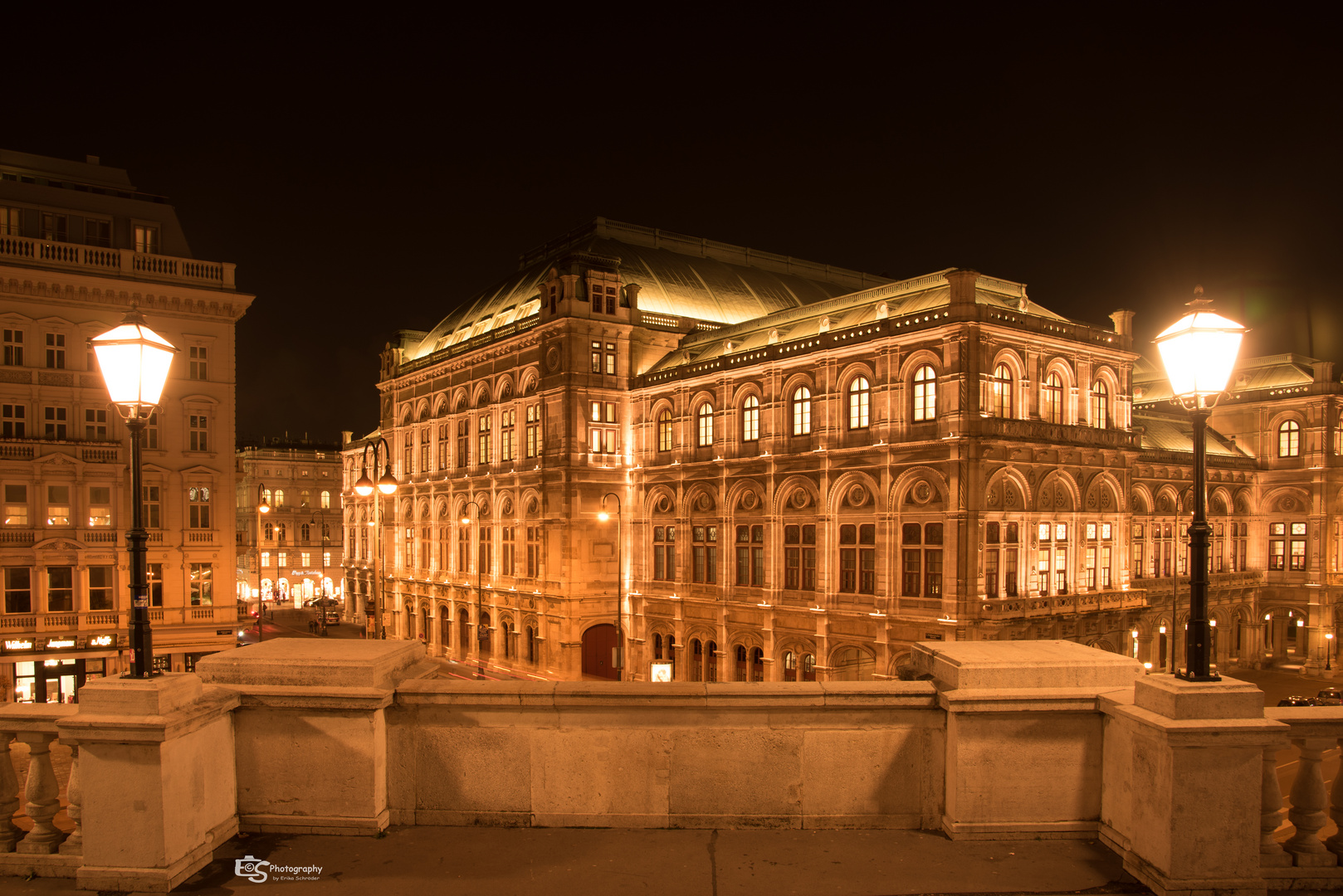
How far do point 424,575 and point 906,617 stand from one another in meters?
39.8

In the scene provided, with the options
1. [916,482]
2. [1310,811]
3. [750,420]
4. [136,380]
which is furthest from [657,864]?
[750,420]

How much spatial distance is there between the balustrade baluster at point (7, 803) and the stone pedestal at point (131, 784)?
2.78 feet

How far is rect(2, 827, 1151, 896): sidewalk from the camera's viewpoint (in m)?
6.46

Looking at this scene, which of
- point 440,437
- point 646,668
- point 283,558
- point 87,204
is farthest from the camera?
point 283,558

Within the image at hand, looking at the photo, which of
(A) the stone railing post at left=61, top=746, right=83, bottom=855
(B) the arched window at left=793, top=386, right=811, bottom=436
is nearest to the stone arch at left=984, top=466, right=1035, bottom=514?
(B) the arched window at left=793, top=386, right=811, bottom=436

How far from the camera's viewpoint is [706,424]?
45.7 m

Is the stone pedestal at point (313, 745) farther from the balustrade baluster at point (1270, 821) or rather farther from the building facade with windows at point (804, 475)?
the building facade with windows at point (804, 475)

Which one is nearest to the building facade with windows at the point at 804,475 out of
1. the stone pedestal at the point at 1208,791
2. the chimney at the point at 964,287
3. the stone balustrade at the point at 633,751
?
the chimney at the point at 964,287

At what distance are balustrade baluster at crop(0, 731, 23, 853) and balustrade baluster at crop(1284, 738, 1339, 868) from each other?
9.95m

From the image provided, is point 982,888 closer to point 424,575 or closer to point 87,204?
point 87,204

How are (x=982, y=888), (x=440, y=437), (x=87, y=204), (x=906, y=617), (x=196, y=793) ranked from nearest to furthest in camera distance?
(x=982, y=888), (x=196, y=793), (x=906, y=617), (x=87, y=204), (x=440, y=437)

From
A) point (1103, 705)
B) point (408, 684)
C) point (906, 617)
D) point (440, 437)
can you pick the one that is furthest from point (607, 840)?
point (440, 437)

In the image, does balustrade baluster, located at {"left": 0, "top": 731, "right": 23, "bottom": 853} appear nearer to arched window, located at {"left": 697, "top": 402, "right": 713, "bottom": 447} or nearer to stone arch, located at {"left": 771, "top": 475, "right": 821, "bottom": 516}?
stone arch, located at {"left": 771, "top": 475, "right": 821, "bottom": 516}

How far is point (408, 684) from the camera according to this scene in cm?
777
